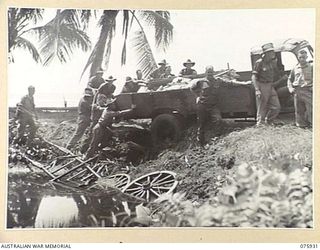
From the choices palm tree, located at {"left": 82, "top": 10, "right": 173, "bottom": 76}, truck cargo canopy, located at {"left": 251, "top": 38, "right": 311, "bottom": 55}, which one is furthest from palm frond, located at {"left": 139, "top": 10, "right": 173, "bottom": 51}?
truck cargo canopy, located at {"left": 251, "top": 38, "right": 311, "bottom": 55}

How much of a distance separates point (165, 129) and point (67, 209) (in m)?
0.14

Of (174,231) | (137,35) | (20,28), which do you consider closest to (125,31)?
(137,35)

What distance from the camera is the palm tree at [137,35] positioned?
A: 555 mm

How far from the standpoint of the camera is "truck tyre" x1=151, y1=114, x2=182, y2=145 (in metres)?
0.55

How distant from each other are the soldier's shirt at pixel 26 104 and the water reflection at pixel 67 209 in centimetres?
9

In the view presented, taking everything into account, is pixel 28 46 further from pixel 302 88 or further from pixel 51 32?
pixel 302 88

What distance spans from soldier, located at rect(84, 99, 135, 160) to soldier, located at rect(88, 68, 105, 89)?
26 mm

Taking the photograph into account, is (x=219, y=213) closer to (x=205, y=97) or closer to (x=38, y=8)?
(x=205, y=97)

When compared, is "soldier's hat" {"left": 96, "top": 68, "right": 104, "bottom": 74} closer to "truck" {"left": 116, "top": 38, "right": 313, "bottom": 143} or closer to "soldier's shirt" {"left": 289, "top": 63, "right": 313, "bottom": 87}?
"truck" {"left": 116, "top": 38, "right": 313, "bottom": 143}

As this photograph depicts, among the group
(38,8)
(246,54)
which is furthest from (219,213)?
(38,8)

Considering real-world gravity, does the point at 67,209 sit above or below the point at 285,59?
below

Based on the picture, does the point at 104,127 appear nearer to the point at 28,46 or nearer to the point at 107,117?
the point at 107,117

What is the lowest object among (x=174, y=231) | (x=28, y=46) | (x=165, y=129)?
(x=174, y=231)

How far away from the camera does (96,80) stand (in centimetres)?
55
